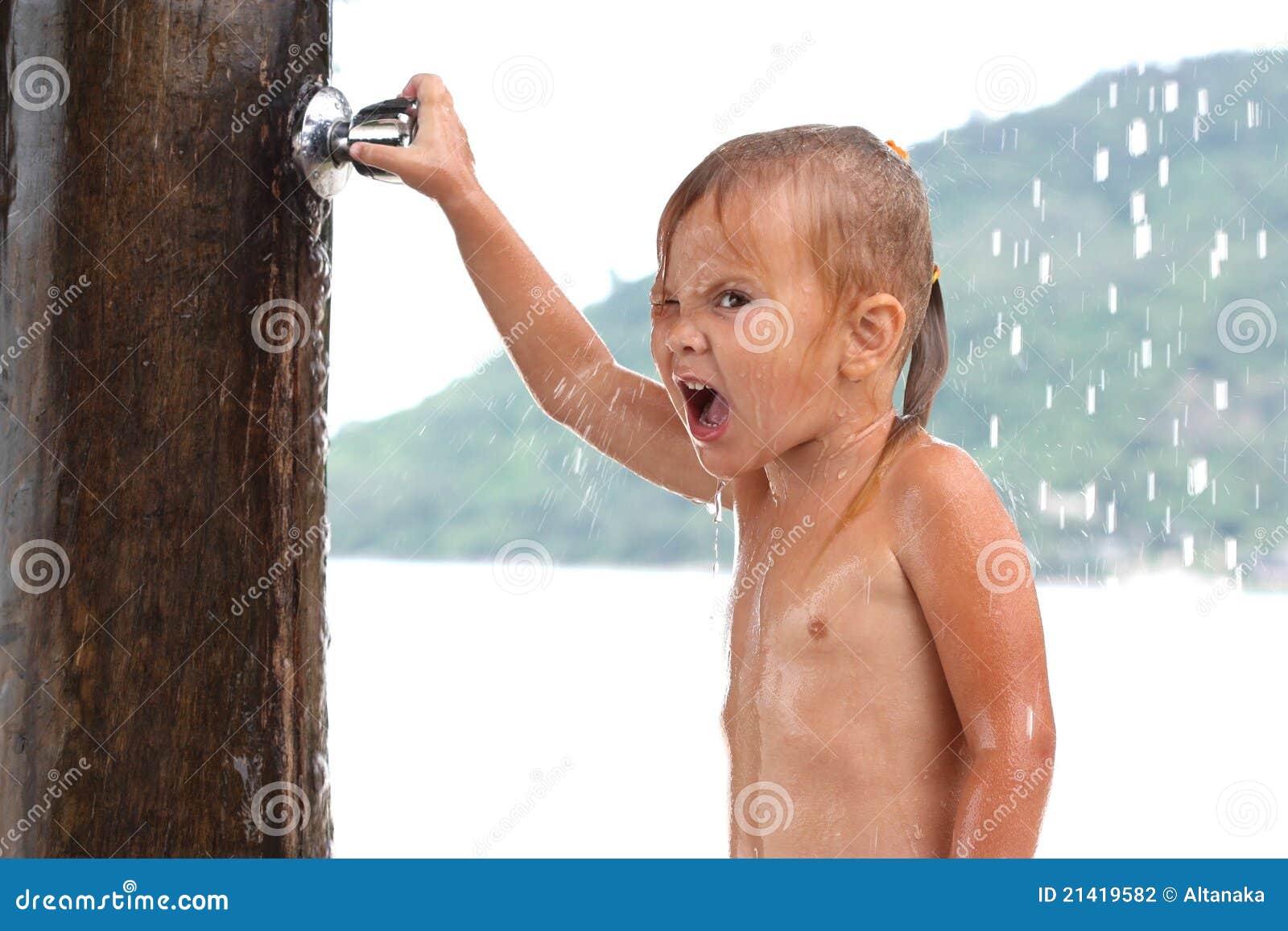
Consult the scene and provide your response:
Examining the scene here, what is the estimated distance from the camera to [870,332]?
4.97 feet

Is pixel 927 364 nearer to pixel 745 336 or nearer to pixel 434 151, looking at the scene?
pixel 745 336

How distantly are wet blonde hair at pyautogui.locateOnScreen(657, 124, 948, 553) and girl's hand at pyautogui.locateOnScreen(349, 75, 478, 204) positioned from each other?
0.26 metres

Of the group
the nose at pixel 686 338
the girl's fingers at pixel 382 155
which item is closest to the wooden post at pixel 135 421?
the girl's fingers at pixel 382 155

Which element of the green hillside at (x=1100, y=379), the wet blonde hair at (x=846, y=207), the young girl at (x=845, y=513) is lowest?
the young girl at (x=845, y=513)

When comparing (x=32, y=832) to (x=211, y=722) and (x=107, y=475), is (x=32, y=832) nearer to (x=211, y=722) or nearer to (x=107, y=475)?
(x=211, y=722)

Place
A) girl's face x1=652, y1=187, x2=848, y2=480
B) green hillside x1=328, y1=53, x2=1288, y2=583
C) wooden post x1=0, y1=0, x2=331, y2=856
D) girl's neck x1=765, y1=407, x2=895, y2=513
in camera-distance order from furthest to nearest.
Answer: green hillside x1=328, y1=53, x2=1288, y2=583
girl's neck x1=765, y1=407, x2=895, y2=513
girl's face x1=652, y1=187, x2=848, y2=480
wooden post x1=0, y1=0, x2=331, y2=856

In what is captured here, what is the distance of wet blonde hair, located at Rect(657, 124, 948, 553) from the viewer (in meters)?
1.48

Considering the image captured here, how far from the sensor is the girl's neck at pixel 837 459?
1580 mm

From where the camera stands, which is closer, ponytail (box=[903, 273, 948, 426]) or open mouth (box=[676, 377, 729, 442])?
open mouth (box=[676, 377, 729, 442])

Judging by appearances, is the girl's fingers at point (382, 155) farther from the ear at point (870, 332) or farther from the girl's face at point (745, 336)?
the ear at point (870, 332)

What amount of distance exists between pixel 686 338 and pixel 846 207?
23 centimetres

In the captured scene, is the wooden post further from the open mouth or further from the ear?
the ear

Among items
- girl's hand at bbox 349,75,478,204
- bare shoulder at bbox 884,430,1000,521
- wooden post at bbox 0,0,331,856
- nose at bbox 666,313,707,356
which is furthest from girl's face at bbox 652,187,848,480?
wooden post at bbox 0,0,331,856

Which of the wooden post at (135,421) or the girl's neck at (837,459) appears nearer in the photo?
the wooden post at (135,421)
